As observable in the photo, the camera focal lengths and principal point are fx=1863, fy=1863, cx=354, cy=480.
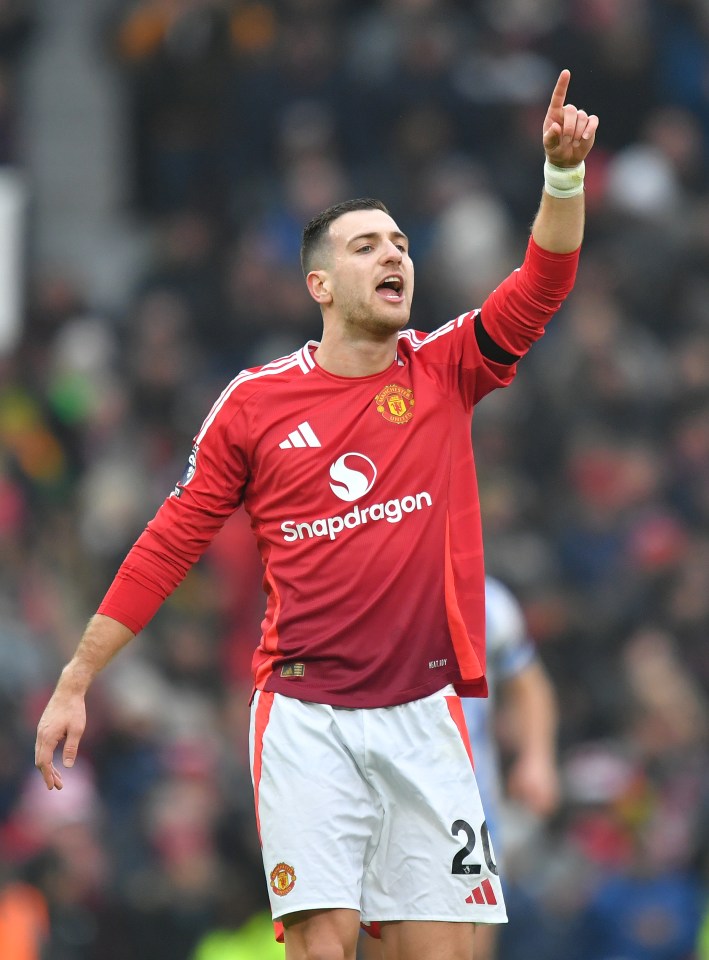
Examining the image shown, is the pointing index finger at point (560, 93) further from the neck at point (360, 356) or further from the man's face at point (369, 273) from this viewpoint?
the neck at point (360, 356)

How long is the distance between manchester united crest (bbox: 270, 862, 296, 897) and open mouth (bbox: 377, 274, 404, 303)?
160cm

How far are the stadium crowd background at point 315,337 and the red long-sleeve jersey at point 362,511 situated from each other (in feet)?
12.9

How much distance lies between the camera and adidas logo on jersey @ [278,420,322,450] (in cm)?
524

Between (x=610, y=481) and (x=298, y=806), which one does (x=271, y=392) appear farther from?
(x=610, y=481)

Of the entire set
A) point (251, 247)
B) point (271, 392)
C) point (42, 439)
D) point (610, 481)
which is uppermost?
point (251, 247)

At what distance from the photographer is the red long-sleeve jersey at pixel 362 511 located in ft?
16.9

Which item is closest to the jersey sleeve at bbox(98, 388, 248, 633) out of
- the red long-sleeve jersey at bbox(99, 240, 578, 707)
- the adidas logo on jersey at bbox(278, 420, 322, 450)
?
the red long-sleeve jersey at bbox(99, 240, 578, 707)

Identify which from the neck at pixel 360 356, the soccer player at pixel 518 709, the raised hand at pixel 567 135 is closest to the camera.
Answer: the raised hand at pixel 567 135

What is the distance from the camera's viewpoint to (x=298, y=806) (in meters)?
5.07

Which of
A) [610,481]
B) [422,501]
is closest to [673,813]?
[610,481]

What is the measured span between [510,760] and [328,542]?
486 centimetres

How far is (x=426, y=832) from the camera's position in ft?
16.7

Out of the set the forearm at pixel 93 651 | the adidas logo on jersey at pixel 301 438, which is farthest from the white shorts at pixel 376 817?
the adidas logo on jersey at pixel 301 438

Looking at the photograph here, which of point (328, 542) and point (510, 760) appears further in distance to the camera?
point (510, 760)
